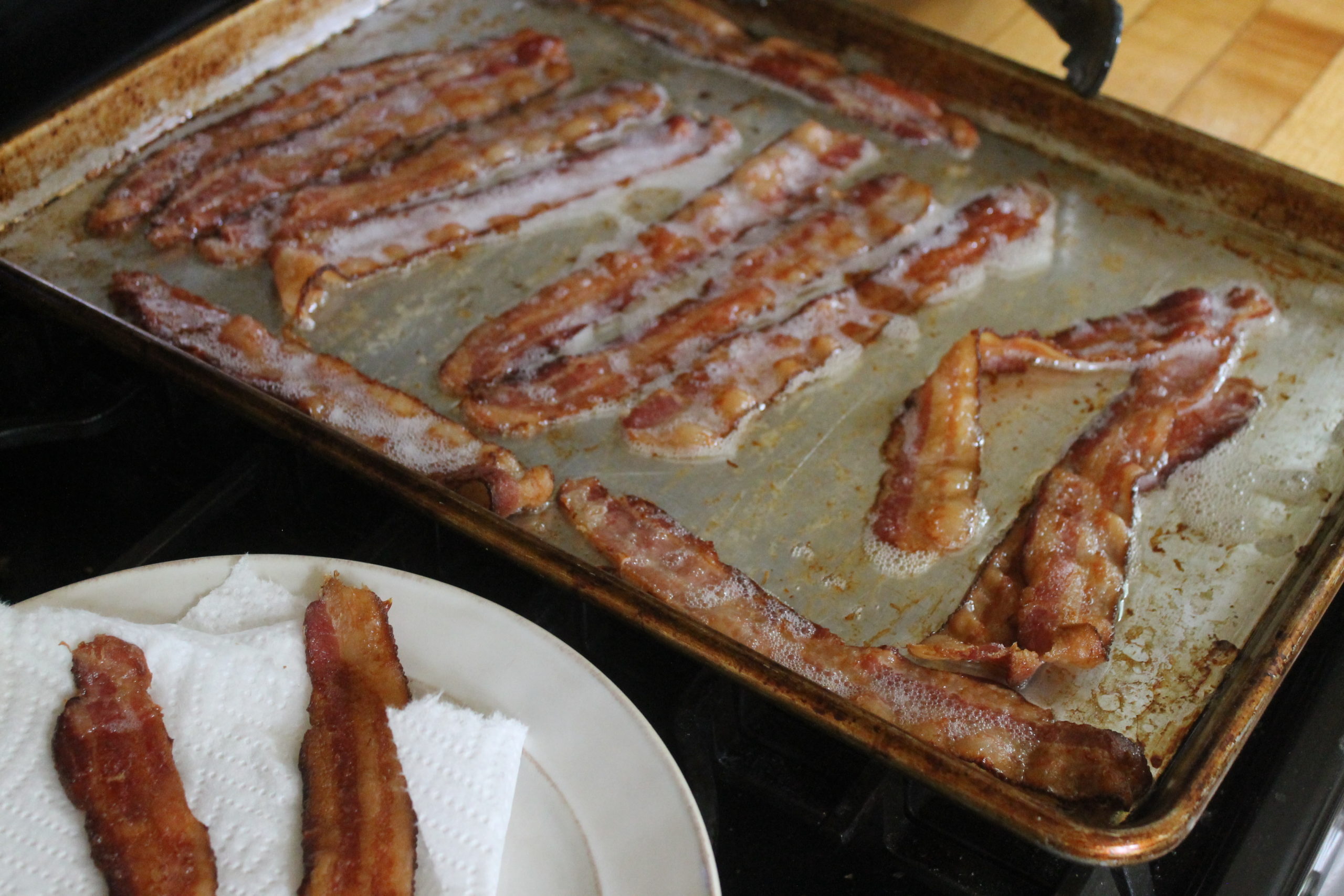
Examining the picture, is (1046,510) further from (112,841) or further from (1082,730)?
(112,841)

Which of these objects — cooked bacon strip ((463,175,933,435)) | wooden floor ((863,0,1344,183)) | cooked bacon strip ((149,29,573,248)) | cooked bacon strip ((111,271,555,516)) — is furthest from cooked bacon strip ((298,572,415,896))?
wooden floor ((863,0,1344,183))

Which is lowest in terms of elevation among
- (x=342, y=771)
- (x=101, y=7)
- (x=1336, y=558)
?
(x=1336, y=558)

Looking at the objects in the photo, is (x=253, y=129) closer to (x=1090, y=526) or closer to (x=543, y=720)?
(x=543, y=720)

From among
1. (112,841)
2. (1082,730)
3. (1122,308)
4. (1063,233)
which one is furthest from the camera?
(1063,233)

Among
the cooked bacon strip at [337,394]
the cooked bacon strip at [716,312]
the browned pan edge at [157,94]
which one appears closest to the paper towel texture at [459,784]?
the cooked bacon strip at [337,394]

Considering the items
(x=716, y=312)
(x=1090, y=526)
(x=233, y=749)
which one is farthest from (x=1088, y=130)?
(x=233, y=749)

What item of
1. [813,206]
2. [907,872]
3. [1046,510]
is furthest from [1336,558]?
[813,206]

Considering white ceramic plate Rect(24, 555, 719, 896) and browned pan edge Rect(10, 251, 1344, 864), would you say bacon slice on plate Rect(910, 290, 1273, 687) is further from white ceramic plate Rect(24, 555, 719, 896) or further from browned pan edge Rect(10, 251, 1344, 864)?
white ceramic plate Rect(24, 555, 719, 896)
